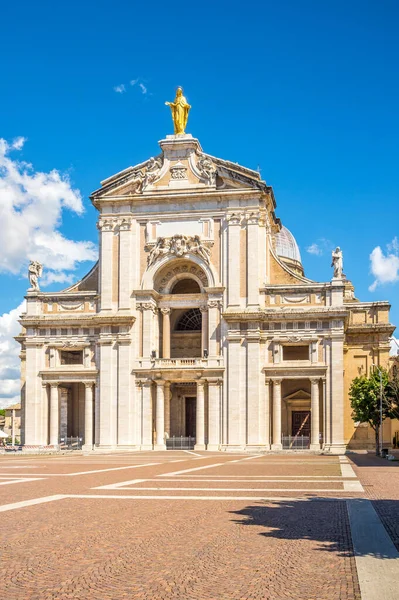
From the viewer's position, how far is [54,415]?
61688 mm

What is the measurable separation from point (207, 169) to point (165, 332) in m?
12.8

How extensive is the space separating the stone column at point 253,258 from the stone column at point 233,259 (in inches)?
32.9

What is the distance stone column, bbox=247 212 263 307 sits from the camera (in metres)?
59.7

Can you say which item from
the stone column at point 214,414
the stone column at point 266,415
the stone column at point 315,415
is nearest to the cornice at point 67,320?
the stone column at point 214,414

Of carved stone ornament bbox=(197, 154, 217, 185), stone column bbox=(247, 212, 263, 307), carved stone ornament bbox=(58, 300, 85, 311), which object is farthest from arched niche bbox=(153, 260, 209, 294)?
carved stone ornament bbox=(197, 154, 217, 185)

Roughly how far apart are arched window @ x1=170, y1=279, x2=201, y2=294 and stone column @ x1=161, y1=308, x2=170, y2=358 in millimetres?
4376

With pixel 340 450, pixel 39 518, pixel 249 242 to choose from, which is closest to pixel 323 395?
pixel 340 450

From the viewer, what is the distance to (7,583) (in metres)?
10.1

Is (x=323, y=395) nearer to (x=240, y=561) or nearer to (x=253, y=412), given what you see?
(x=253, y=412)

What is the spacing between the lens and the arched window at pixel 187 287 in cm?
6606

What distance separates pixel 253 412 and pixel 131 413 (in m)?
9.09

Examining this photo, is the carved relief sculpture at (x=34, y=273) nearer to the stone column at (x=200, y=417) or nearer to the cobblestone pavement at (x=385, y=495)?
the stone column at (x=200, y=417)

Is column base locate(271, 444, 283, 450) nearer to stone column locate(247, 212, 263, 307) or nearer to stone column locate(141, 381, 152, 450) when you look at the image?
stone column locate(141, 381, 152, 450)

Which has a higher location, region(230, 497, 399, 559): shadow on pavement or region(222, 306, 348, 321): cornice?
region(222, 306, 348, 321): cornice
